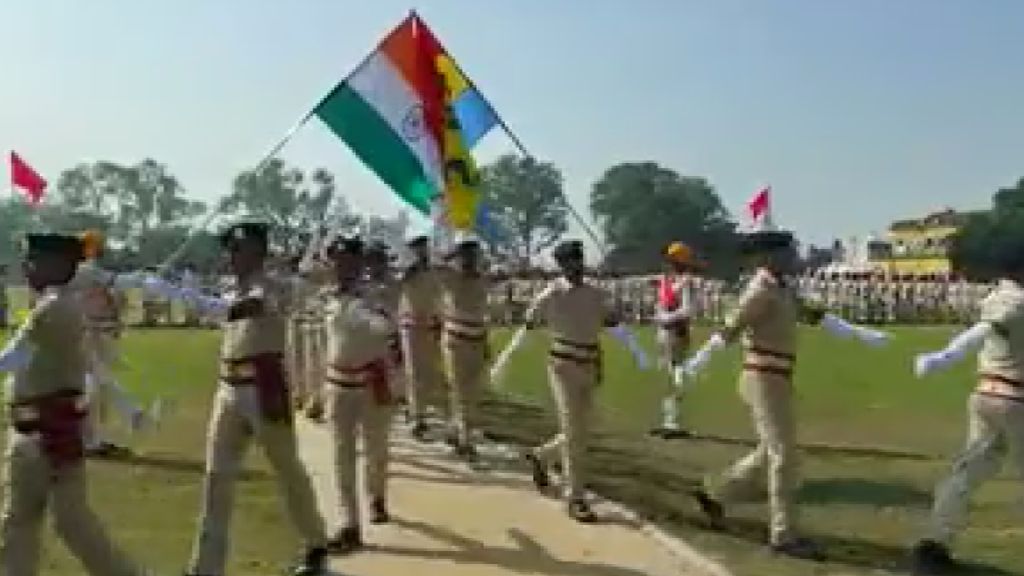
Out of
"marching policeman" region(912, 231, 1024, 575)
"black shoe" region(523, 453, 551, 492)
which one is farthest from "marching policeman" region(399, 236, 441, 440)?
"marching policeman" region(912, 231, 1024, 575)

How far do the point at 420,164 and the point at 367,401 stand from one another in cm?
658

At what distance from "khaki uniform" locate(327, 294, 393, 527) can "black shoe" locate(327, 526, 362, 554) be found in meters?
0.19

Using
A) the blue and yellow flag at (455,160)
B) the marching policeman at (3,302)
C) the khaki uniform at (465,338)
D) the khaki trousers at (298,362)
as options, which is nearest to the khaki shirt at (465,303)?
the khaki uniform at (465,338)

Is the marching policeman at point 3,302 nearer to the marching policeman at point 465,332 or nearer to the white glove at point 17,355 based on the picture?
the marching policeman at point 465,332

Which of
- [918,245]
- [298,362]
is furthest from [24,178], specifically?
[918,245]

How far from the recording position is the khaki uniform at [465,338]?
1545cm

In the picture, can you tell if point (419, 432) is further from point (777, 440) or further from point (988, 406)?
point (988, 406)

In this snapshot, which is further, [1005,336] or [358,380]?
[358,380]

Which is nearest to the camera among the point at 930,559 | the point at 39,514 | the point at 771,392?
the point at 39,514

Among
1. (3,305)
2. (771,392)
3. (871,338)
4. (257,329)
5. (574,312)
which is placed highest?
(3,305)

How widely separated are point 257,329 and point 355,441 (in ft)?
5.65

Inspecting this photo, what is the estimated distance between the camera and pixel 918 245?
88.8 m

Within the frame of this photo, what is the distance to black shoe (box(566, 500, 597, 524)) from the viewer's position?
463 inches

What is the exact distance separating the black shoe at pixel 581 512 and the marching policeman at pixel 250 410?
257cm
